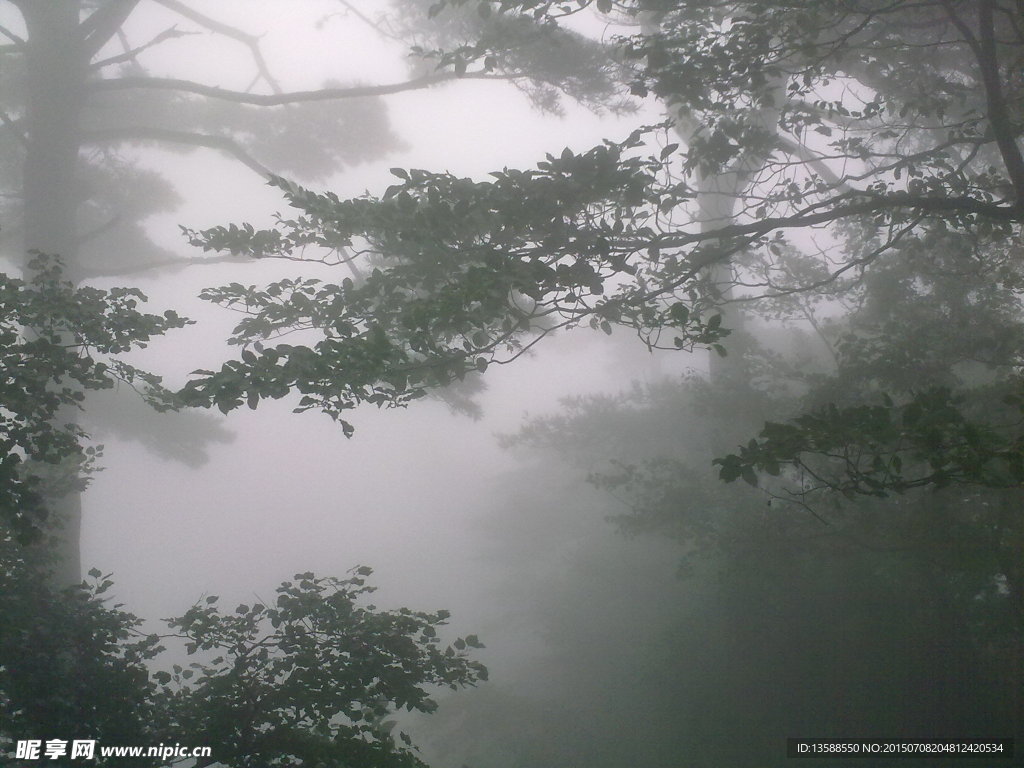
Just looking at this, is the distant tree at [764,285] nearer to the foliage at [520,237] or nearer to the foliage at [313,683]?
the foliage at [520,237]

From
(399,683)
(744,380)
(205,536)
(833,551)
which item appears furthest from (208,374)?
(205,536)

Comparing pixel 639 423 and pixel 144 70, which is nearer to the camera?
pixel 144 70

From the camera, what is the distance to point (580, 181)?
340 cm

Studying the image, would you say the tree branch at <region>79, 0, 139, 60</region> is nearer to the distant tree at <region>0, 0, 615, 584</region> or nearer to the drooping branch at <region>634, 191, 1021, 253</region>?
the distant tree at <region>0, 0, 615, 584</region>

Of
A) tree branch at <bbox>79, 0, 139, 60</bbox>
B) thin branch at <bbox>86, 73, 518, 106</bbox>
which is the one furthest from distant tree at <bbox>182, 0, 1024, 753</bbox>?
tree branch at <bbox>79, 0, 139, 60</bbox>

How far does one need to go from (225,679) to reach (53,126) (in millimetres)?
8235

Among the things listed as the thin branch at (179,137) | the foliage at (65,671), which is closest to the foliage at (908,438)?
the foliage at (65,671)

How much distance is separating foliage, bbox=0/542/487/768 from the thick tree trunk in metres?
4.55

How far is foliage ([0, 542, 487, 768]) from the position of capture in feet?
11.7

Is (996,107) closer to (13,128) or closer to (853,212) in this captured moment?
(853,212)

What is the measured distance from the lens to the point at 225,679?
13.8 feet

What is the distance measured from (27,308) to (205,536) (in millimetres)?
40335

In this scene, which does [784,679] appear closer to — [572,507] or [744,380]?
[744,380]

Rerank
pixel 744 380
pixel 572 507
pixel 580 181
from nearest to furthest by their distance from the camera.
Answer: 1. pixel 580 181
2. pixel 744 380
3. pixel 572 507
